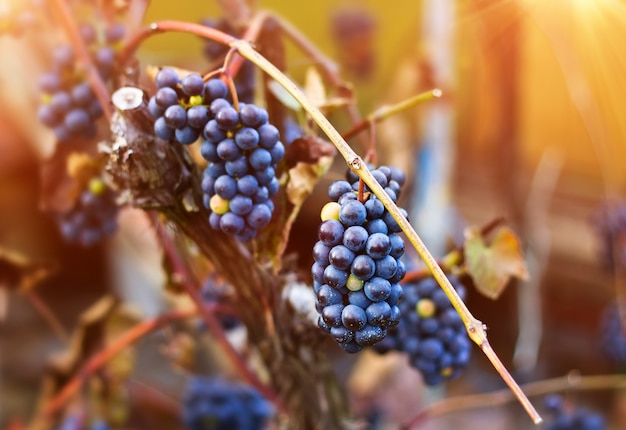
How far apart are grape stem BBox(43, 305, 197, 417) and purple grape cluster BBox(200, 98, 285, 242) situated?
245 millimetres

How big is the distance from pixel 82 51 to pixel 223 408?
19.3 inches

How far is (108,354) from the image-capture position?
28.7 inches

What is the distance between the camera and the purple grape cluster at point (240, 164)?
17.5 inches

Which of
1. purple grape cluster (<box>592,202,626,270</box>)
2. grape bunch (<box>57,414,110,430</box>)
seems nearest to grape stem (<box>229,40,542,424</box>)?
grape bunch (<box>57,414,110,430</box>)

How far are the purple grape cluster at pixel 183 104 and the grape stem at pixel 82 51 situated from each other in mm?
116

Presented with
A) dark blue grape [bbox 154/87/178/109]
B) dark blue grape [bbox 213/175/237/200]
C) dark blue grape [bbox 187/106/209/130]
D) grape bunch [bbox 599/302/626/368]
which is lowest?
grape bunch [bbox 599/302/626/368]

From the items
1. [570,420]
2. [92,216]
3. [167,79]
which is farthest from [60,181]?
[570,420]

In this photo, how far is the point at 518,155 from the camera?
3.87 feet

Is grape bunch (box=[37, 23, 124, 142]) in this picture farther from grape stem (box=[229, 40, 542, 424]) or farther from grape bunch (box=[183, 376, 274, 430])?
grape bunch (box=[183, 376, 274, 430])

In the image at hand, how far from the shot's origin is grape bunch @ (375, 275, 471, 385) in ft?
1.96

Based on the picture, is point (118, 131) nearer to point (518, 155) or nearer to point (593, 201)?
point (518, 155)

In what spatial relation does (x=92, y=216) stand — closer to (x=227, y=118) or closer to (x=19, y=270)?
(x=19, y=270)

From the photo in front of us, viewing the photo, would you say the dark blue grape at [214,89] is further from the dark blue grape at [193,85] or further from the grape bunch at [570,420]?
the grape bunch at [570,420]

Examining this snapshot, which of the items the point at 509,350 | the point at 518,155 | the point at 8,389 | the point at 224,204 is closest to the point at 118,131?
the point at 224,204
